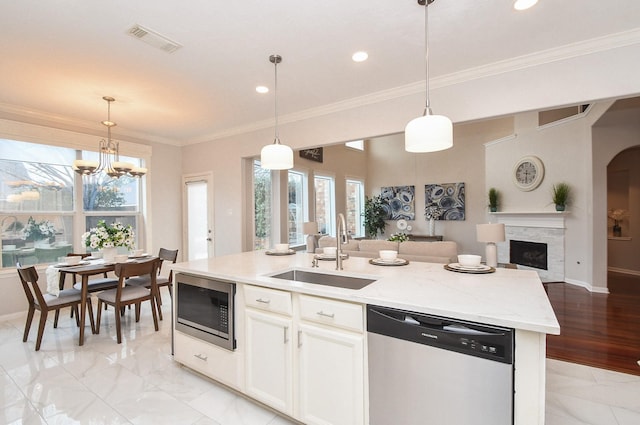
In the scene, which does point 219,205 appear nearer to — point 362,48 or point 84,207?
point 84,207

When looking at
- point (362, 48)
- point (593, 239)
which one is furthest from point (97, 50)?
point (593, 239)

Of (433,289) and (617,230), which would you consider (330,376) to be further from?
(617,230)

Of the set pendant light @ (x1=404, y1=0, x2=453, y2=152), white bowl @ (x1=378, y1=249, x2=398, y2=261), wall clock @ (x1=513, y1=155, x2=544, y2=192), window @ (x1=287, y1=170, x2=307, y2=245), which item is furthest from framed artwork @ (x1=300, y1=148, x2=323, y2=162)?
pendant light @ (x1=404, y1=0, x2=453, y2=152)

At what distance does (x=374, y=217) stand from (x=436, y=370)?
23.6 ft

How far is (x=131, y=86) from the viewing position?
3270 mm

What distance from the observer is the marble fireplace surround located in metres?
5.46

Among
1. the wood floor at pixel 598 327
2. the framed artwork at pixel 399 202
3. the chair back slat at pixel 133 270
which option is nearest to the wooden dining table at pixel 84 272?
the chair back slat at pixel 133 270

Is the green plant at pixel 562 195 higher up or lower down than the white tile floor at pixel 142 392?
higher up

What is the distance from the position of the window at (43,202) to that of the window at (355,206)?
5.59m

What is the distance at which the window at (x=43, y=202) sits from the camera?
12.7 ft

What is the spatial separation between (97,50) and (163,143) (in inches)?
123

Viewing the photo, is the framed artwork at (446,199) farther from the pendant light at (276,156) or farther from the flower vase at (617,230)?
the pendant light at (276,156)

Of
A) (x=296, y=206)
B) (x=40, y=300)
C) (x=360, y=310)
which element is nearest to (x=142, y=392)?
(x=40, y=300)

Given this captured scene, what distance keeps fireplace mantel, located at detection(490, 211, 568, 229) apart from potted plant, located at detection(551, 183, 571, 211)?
0.13 meters
